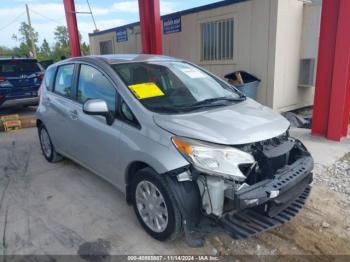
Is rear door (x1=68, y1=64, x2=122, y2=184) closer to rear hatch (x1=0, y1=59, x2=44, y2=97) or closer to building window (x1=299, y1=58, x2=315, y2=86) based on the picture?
rear hatch (x1=0, y1=59, x2=44, y2=97)

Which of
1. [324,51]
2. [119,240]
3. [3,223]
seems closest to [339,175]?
[324,51]

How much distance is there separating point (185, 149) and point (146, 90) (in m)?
0.91

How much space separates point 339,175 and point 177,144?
9.02 feet

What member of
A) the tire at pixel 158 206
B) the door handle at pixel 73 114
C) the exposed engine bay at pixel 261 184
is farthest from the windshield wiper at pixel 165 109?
the door handle at pixel 73 114

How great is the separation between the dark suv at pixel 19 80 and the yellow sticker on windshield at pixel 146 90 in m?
6.66

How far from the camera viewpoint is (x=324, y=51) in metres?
5.13

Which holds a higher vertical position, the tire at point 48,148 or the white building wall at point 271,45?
the white building wall at point 271,45

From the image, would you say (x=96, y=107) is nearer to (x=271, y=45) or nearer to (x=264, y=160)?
(x=264, y=160)

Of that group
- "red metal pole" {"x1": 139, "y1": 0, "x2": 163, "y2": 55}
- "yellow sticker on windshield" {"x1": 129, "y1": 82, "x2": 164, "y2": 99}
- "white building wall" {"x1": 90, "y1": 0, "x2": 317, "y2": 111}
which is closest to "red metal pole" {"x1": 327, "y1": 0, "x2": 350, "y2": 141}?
"white building wall" {"x1": 90, "y1": 0, "x2": 317, "y2": 111}

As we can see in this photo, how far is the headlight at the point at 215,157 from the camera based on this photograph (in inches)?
87.4

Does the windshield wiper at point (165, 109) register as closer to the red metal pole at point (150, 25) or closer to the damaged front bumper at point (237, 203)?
the damaged front bumper at point (237, 203)

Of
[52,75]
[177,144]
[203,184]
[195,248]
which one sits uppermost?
[52,75]

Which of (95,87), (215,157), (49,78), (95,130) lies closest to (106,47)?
(49,78)

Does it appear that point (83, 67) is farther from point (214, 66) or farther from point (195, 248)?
point (214, 66)
